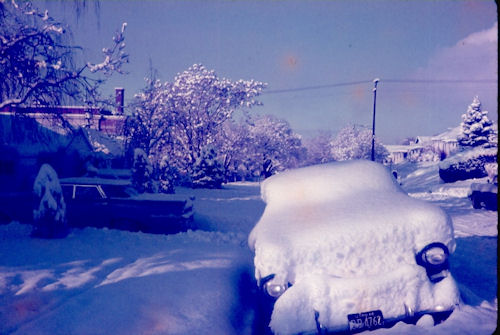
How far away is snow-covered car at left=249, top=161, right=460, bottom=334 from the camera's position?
3.80 meters

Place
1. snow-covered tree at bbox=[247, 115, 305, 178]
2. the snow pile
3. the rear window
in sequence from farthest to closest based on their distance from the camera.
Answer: snow-covered tree at bbox=[247, 115, 305, 178]
the snow pile
the rear window

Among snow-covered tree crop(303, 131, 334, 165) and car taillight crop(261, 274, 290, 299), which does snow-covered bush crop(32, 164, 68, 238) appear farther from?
snow-covered tree crop(303, 131, 334, 165)

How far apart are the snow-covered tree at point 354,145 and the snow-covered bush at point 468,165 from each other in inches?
1309

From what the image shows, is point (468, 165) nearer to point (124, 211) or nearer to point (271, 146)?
point (271, 146)

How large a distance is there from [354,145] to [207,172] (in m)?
41.9

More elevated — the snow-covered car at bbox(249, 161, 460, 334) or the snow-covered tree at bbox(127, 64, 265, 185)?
the snow-covered tree at bbox(127, 64, 265, 185)

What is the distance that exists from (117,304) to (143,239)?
4507mm

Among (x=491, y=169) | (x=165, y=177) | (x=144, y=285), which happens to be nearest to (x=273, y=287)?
(x=144, y=285)

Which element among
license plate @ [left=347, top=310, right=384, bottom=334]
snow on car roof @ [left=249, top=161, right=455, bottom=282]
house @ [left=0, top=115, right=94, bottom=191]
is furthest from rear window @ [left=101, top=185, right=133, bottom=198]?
license plate @ [left=347, top=310, right=384, bottom=334]

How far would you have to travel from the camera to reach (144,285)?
5426 millimetres

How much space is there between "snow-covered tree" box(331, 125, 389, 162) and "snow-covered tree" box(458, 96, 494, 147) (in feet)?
78.6

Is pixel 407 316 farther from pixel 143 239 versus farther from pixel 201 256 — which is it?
pixel 143 239

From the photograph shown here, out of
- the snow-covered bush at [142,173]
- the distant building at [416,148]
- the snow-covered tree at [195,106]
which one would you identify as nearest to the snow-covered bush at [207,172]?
the snow-covered tree at [195,106]

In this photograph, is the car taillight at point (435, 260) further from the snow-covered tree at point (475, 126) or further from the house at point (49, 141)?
the snow-covered tree at point (475, 126)
